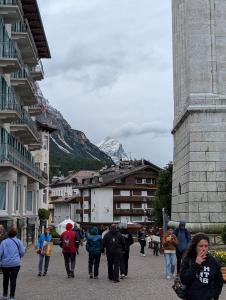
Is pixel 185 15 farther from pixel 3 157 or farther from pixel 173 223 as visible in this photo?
pixel 3 157

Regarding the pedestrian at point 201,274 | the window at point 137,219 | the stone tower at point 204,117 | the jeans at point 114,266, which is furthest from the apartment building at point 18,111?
the window at point 137,219

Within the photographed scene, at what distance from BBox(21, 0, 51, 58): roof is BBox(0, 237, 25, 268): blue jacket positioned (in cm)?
3102

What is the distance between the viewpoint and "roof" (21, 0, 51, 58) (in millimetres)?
41438

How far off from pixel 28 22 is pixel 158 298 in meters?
34.8

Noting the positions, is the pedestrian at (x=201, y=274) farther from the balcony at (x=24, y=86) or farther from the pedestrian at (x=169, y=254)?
the balcony at (x=24, y=86)

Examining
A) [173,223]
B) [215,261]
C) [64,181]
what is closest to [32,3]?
[173,223]

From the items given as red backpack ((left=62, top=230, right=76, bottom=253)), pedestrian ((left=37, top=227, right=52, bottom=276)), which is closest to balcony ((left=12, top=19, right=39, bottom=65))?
pedestrian ((left=37, top=227, right=52, bottom=276))

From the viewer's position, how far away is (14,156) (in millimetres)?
34688

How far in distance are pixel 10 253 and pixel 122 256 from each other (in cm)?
526

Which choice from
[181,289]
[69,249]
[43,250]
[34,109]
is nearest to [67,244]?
[69,249]

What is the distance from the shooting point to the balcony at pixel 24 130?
120ft

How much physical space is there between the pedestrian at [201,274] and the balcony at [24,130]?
29068 millimetres

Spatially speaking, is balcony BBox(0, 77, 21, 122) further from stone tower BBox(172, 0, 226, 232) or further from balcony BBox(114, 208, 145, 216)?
balcony BBox(114, 208, 145, 216)

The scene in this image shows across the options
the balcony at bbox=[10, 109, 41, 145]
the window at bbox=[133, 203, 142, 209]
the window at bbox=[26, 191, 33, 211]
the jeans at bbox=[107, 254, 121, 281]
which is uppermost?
Answer: the balcony at bbox=[10, 109, 41, 145]
